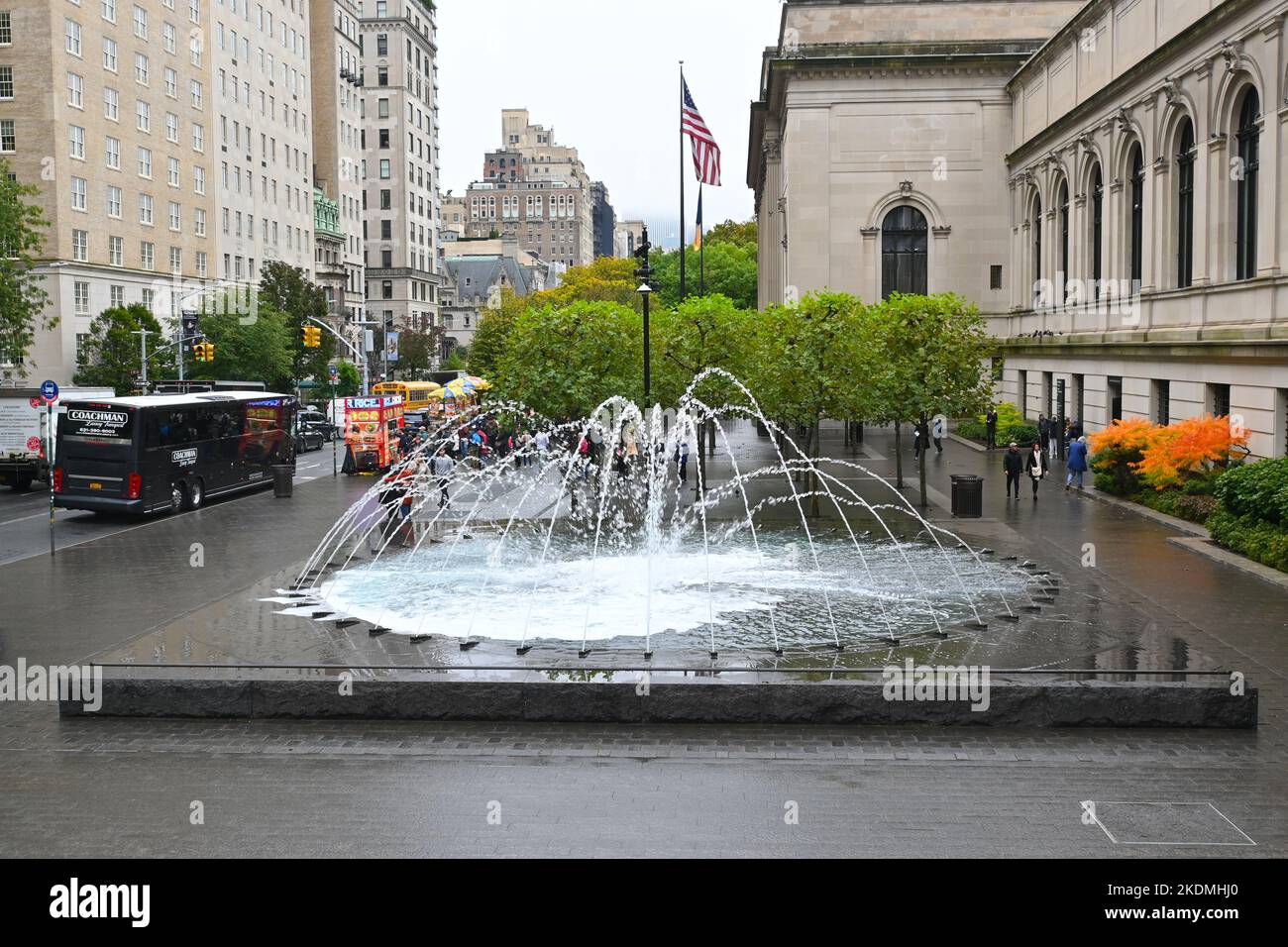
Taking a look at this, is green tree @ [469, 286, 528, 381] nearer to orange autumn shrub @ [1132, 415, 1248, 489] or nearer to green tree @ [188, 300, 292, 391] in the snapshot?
green tree @ [188, 300, 292, 391]

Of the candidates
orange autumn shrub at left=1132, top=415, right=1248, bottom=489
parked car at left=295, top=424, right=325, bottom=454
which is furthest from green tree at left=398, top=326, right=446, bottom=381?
orange autumn shrub at left=1132, top=415, right=1248, bottom=489

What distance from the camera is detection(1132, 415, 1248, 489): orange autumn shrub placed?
28781mm

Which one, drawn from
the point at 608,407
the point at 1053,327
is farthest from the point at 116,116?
the point at 1053,327

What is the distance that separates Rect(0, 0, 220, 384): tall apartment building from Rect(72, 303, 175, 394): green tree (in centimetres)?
204

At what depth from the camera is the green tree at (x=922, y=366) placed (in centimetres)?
3003

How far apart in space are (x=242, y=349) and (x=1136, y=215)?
45.6 m

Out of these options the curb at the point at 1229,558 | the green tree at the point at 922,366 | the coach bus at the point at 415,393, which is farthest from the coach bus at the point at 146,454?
the coach bus at the point at 415,393

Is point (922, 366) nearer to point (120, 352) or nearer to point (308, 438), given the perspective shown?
point (308, 438)

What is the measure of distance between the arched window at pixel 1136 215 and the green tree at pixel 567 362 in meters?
16.7

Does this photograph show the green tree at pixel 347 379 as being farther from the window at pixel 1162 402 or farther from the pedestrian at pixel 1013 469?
the pedestrian at pixel 1013 469

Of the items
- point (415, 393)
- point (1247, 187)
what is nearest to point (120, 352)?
point (415, 393)

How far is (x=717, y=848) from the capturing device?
912cm

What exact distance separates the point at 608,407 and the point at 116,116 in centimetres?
4140
